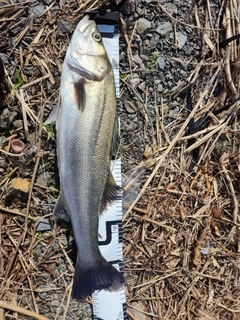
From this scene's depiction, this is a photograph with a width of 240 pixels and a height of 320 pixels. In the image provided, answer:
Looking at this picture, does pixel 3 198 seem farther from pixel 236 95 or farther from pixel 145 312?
pixel 236 95

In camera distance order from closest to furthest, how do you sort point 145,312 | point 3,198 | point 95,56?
point 95,56, point 3,198, point 145,312

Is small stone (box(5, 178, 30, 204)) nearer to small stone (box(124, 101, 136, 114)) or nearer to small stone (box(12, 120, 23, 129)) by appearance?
small stone (box(12, 120, 23, 129))

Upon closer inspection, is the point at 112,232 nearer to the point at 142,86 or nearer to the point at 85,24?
the point at 142,86

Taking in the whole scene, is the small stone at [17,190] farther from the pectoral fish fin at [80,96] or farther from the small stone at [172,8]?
the small stone at [172,8]

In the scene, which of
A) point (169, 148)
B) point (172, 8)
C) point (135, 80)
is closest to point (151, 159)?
point (169, 148)

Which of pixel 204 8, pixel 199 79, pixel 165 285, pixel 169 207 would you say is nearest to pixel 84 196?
pixel 169 207

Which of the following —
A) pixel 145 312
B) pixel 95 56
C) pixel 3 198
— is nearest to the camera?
pixel 95 56

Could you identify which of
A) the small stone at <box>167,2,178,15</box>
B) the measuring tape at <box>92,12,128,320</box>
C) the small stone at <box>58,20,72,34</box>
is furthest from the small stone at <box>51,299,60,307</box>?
the small stone at <box>167,2,178,15</box>
